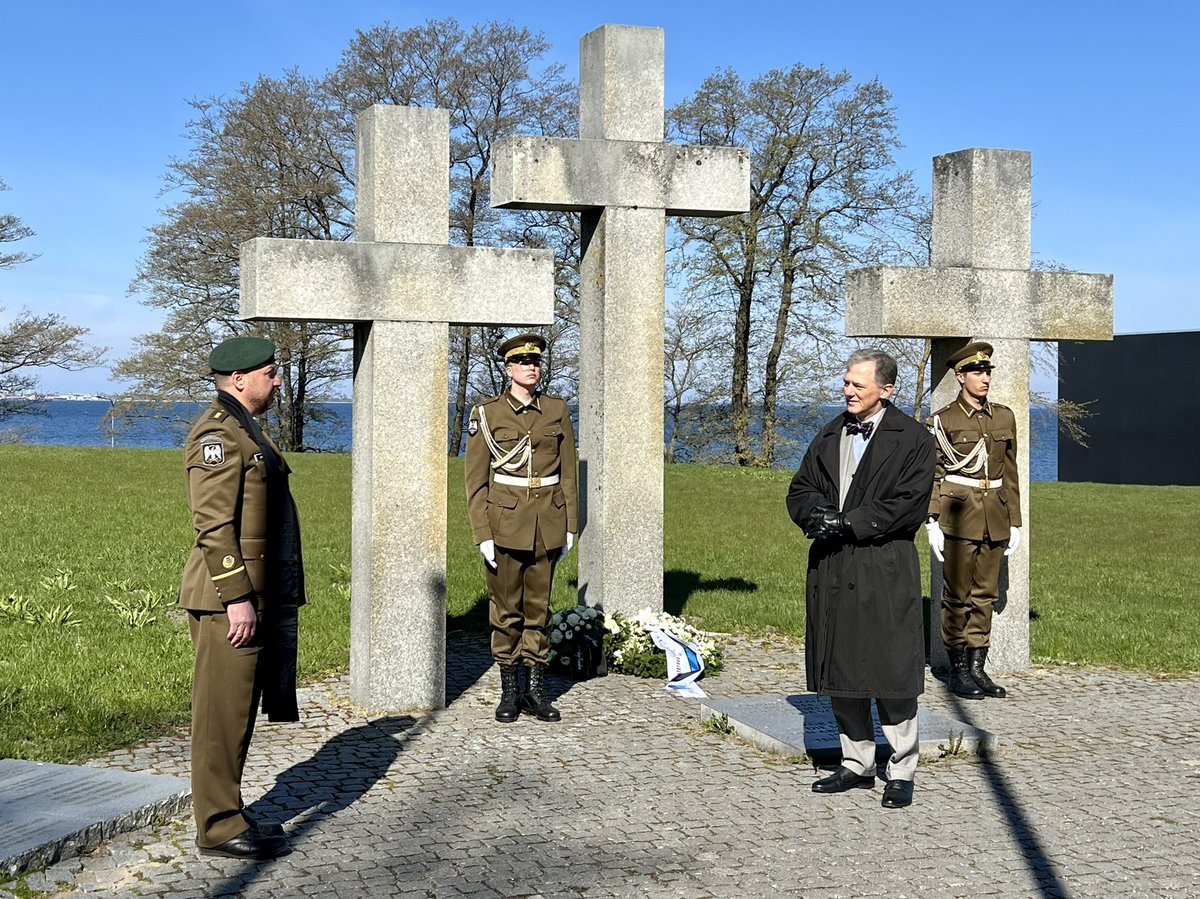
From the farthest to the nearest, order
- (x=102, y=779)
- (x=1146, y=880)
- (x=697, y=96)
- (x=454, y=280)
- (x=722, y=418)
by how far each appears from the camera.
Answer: (x=722, y=418)
(x=697, y=96)
(x=454, y=280)
(x=102, y=779)
(x=1146, y=880)

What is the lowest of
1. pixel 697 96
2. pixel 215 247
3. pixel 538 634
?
pixel 538 634

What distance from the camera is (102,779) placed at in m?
5.94

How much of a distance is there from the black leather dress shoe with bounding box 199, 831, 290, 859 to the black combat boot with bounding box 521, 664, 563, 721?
2633mm

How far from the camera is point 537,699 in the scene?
26.0ft

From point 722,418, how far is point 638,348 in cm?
2597

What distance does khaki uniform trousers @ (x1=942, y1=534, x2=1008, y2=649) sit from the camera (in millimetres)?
8930

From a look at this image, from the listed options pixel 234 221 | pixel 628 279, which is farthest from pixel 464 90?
pixel 628 279

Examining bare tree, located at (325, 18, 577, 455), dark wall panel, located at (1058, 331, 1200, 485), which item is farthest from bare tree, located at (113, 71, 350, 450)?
dark wall panel, located at (1058, 331, 1200, 485)

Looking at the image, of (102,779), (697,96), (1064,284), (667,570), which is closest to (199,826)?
(102,779)

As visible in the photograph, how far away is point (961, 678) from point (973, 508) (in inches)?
42.9

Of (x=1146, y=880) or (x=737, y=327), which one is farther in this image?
(x=737, y=327)

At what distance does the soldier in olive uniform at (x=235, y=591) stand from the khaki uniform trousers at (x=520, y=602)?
2564 millimetres

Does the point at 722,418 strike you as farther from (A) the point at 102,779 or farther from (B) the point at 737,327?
(A) the point at 102,779

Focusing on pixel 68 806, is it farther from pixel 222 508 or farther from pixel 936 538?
pixel 936 538
